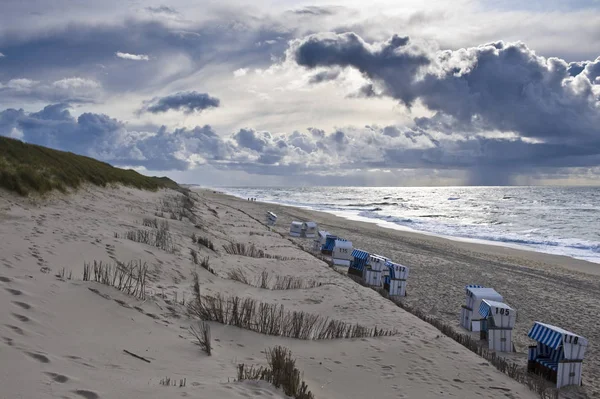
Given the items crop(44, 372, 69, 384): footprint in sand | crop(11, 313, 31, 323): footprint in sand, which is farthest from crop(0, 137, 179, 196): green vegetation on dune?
crop(44, 372, 69, 384): footprint in sand

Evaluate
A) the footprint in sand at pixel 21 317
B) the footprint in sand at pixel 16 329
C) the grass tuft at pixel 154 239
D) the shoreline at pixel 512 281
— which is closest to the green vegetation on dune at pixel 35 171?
the grass tuft at pixel 154 239

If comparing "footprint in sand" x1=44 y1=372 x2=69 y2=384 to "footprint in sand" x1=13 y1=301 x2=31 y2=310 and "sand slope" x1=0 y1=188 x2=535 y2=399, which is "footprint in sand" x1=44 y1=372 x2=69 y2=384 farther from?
"footprint in sand" x1=13 y1=301 x2=31 y2=310

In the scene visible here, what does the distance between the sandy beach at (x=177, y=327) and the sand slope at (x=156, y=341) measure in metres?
0.02

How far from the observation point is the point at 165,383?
14.3 ft

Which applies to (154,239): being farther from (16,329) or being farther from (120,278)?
(16,329)

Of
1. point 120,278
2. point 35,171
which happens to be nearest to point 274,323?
point 120,278

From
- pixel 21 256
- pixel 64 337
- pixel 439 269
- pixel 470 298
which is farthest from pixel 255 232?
pixel 64 337

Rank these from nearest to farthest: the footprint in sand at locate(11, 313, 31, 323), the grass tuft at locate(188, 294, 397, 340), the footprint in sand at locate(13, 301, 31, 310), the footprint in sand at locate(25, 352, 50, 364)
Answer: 1. the footprint in sand at locate(25, 352, 50, 364)
2. the footprint in sand at locate(11, 313, 31, 323)
3. the footprint in sand at locate(13, 301, 31, 310)
4. the grass tuft at locate(188, 294, 397, 340)

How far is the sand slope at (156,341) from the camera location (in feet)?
13.9

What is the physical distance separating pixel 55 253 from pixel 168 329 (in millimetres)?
3816

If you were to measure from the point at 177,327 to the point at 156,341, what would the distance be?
2.57 feet

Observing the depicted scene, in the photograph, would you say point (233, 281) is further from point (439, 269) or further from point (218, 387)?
point (439, 269)

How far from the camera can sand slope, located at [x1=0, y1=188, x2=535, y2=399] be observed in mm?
A: 4246

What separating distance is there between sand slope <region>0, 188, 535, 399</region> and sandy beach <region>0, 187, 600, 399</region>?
0.02m
